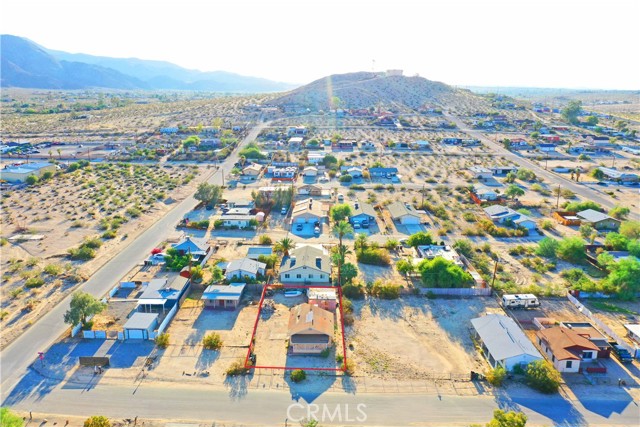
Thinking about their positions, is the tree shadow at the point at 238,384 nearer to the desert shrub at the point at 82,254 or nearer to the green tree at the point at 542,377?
the green tree at the point at 542,377

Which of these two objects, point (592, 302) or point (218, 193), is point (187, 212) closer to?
point (218, 193)

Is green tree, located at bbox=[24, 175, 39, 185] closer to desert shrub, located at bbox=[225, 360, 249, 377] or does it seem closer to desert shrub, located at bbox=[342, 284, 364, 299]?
desert shrub, located at bbox=[342, 284, 364, 299]

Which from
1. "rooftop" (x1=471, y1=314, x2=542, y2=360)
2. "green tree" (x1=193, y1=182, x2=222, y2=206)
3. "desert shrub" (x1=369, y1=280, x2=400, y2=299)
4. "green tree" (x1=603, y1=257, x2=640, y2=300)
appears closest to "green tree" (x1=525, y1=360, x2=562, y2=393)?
"rooftop" (x1=471, y1=314, x2=542, y2=360)

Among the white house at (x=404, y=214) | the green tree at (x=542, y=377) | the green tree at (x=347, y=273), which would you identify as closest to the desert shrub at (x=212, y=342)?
the green tree at (x=347, y=273)

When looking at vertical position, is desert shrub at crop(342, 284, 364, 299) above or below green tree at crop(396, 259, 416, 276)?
below

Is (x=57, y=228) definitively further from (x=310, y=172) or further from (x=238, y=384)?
(x=310, y=172)
